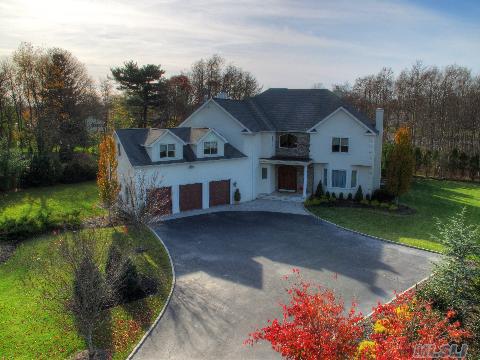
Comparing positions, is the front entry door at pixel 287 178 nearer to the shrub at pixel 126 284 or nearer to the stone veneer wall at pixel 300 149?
the stone veneer wall at pixel 300 149

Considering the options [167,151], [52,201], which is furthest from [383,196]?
[52,201]

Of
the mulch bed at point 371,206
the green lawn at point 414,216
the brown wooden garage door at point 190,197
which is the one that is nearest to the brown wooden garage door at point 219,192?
the brown wooden garage door at point 190,197

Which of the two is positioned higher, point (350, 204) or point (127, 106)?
point (127, 106)

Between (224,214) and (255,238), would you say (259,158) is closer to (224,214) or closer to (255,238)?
(224,214)

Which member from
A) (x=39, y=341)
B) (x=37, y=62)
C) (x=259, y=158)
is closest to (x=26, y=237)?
(x=39, y=341)

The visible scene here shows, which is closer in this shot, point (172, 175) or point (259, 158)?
point (172, 175)

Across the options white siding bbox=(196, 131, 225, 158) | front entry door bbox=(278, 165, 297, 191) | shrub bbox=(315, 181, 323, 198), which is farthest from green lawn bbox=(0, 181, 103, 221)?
shrub bbox=(315, 181, 323, 198)

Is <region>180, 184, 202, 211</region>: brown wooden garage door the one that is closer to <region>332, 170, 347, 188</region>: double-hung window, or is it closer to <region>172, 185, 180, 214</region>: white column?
<region>172, 185, 180, 214</region>: white column
